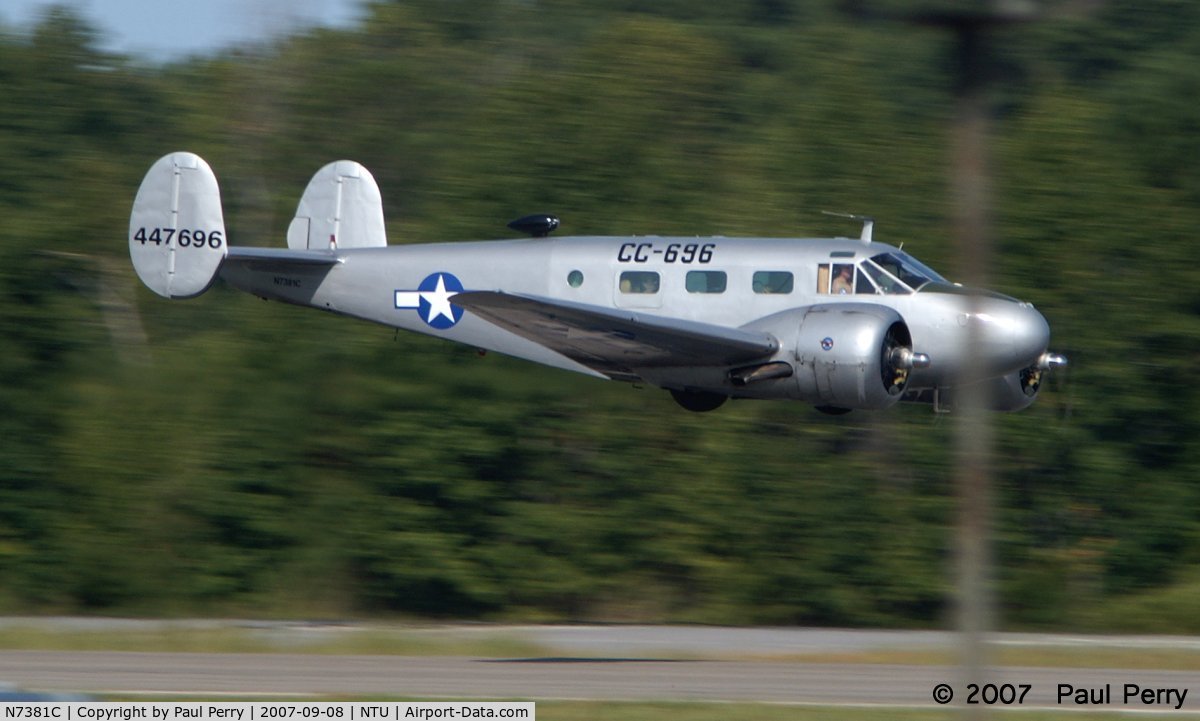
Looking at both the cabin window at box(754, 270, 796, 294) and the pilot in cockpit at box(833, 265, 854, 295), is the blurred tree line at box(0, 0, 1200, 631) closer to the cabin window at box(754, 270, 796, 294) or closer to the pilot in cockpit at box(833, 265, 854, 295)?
the cabin window at box(754, 270, 796, 294)

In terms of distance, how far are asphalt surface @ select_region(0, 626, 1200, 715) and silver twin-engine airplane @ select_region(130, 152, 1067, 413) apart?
307cm

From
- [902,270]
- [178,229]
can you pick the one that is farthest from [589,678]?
[178,229]

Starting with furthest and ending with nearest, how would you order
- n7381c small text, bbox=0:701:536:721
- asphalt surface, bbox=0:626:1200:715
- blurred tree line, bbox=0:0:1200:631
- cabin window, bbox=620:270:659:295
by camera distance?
1. blurred tree line, bbox=0:0:1200:631
2. cabin window, bbox=620:270:659:295
3. asphalt surface, bbox=0:626:1200:715
4. n7381c small text, bbox=0:701:536:721

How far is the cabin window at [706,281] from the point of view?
17.0 metres

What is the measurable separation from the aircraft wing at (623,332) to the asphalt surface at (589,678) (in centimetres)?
349

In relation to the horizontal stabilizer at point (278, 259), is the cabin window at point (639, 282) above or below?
below

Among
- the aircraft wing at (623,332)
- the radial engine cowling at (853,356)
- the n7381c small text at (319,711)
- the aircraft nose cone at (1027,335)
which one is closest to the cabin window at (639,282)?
the aircraft wing at (623,332)

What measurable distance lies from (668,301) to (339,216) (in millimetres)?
5553

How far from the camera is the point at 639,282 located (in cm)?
1728

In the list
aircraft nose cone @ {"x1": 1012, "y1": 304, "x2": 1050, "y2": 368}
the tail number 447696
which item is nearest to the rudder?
the tail number 447696

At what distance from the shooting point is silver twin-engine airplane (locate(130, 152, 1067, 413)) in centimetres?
1603

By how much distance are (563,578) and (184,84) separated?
23.1m

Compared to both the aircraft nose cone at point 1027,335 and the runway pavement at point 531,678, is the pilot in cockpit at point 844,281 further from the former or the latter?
the runway pavement at point 531,678

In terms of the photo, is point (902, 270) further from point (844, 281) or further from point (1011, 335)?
point (1011, 335)
